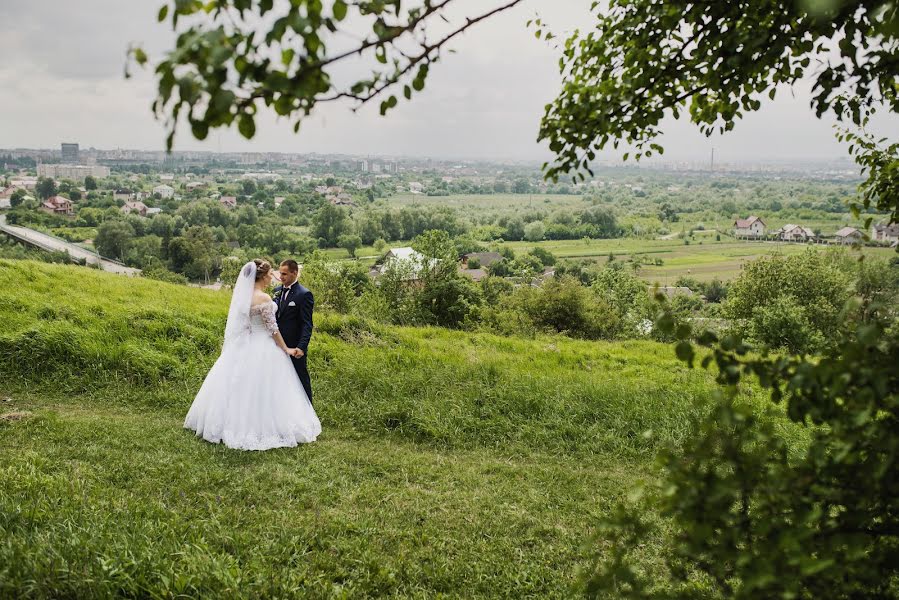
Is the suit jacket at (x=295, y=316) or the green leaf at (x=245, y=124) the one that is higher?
the green leaf at (x=245, y=124)

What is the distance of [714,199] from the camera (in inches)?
6314

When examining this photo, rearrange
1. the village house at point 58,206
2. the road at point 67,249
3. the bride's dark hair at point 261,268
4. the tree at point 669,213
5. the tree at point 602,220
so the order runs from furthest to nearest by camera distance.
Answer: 1. the tree at point 669,213
2. the tree at point 602,220
3. the village house at point 58,206
4. the road at point 67,249
5. the bride's dark hair at point 261,268

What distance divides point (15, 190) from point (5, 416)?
119853 mm

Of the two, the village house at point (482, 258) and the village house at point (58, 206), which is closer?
the village house at point (482, 258)

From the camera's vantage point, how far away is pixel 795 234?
100250 mm

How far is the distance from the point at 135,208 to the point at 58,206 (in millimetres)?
11408

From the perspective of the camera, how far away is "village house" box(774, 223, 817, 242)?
96.4 metres

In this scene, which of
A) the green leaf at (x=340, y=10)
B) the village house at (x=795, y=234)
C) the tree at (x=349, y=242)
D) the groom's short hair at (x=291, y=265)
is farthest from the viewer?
the village house at (x=795, y=234)

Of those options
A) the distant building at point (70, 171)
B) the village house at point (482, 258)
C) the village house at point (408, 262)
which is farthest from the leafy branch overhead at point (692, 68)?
the distant building at point (70, 171)

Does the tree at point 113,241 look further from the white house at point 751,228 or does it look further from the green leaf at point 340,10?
the white house at point 751,228

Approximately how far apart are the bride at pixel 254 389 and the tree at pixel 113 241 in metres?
74.7

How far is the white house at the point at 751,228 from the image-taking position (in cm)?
11238

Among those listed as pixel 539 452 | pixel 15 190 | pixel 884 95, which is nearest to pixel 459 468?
pixel 539 452

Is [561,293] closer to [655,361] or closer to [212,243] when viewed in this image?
[655,361]
